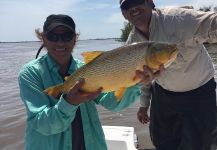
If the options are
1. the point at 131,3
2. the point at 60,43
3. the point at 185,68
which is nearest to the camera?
the point at 60,43

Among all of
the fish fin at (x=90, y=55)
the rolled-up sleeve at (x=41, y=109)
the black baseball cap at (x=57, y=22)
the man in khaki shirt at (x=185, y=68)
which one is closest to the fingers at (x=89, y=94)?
the rolled-up sleeve at (x=41, y=109)

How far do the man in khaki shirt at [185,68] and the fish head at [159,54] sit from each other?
A: 4.16ft

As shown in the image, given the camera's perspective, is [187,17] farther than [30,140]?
Yes

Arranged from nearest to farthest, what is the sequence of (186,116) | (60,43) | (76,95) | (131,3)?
1. (76,95)
2. (60,43)
3. (131,3)
4. (186,116)

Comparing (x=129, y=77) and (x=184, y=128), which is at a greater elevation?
(x=129, y=77)

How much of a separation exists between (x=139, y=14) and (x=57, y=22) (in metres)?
1.41

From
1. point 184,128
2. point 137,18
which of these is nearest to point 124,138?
point 184,128

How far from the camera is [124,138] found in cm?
511

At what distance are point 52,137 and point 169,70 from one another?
1.92 metres

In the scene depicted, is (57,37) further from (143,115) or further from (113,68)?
(143,115)

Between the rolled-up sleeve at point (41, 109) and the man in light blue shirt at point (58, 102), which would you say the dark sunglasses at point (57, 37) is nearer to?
the man in light blue shirt at point (58, 102)

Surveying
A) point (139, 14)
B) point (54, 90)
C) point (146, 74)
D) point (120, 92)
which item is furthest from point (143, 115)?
point (54, 90)

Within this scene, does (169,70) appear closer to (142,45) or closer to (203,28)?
(203,28)

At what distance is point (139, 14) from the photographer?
4234 millimetres
